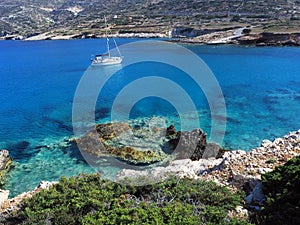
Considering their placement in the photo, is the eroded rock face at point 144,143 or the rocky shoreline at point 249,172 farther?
the eroded rock face at point 144,143

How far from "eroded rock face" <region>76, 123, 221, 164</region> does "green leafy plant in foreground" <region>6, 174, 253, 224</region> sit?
818 cm

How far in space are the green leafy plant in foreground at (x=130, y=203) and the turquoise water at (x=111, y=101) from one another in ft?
24.4

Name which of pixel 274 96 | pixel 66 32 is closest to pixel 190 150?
pixel 274 96

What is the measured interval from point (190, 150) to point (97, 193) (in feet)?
34.1

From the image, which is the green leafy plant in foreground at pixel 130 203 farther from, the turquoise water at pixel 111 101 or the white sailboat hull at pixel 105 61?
the white sailboat hull at pixel 105 61

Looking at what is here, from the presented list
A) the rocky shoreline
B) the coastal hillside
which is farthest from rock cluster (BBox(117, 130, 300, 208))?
the coastal hillside

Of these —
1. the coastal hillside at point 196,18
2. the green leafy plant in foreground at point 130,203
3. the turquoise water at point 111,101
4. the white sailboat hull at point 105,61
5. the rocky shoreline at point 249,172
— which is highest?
the coastal hillside at point 196,18

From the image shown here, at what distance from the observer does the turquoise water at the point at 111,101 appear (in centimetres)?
2023

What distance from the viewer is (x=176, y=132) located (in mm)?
22141

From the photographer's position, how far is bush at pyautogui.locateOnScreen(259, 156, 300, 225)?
25.9ft

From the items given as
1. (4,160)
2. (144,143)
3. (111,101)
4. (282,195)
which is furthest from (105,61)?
(282,195)

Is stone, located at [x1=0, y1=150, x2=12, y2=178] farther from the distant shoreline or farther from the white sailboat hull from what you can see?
the distant shoreline

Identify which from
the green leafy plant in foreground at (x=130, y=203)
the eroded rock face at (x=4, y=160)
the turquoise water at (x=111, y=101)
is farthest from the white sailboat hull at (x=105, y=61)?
the green leafy plant in foreground at (x=130, y=203)

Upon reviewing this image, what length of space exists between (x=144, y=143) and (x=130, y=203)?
478 inches
